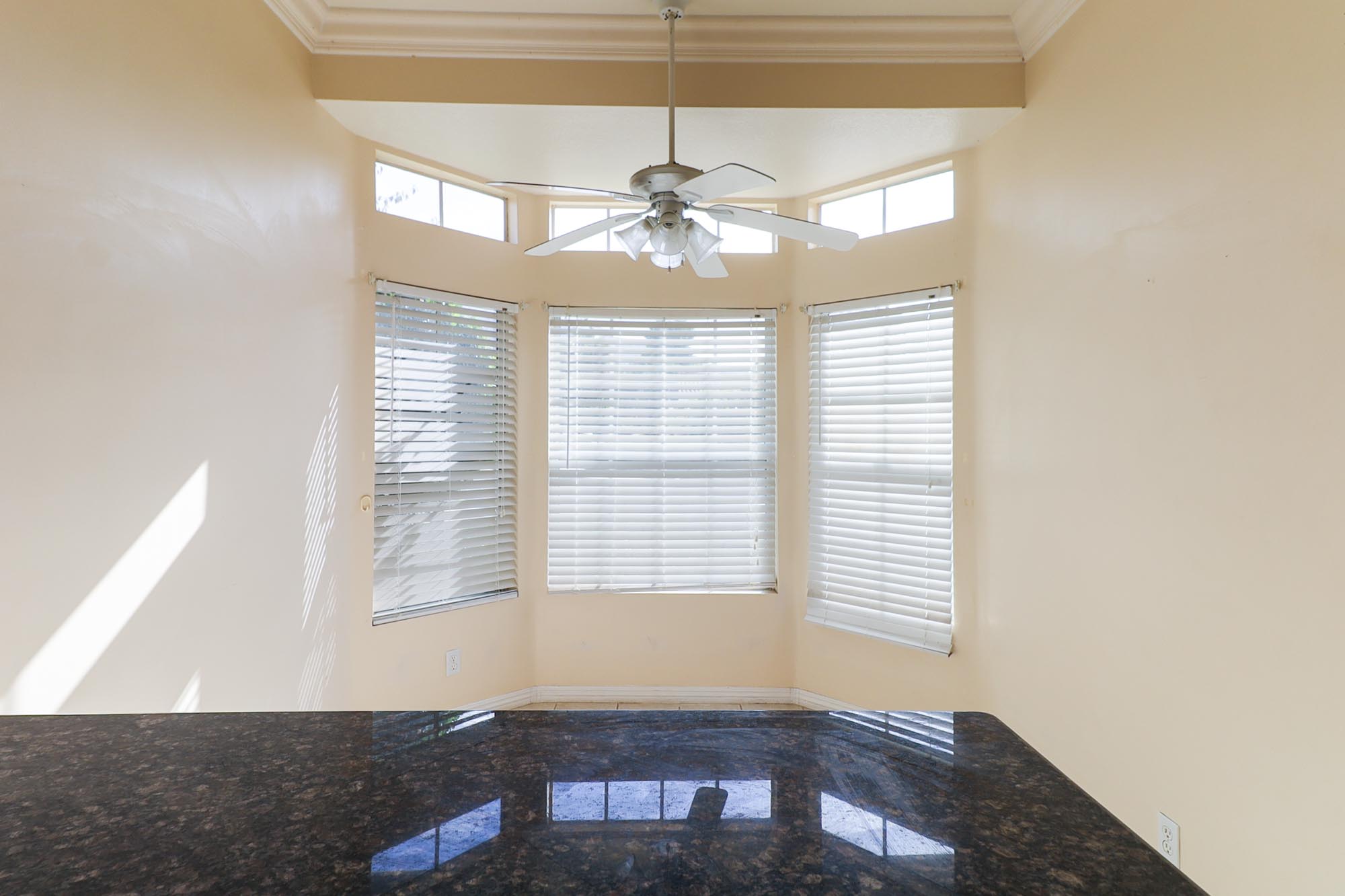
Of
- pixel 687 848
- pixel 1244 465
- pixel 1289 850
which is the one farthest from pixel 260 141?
pixel 1289 850

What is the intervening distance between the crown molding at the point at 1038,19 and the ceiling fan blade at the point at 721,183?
4.59 feet

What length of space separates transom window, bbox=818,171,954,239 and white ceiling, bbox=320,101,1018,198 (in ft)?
0.47

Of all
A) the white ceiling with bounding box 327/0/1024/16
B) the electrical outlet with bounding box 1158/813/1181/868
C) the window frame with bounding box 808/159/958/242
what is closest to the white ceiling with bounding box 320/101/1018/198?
the window frame with bounding box 808/159/958/242

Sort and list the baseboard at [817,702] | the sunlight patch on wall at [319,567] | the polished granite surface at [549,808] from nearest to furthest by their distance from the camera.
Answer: the polished granite surface at [549,808], the sunlight patch on wall at [319,567], the baseboard at [817,702]

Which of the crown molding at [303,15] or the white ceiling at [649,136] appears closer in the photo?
the crown molding at [303,15]

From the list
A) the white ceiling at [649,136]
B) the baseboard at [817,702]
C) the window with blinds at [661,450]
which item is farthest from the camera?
the window with blinds at [661,450]

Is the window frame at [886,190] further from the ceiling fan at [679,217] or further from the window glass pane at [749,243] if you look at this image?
the ceiling fan at [679,217]

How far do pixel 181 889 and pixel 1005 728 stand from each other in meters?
0.92

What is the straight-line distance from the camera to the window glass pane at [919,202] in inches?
129

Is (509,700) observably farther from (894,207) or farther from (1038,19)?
(1038,19)

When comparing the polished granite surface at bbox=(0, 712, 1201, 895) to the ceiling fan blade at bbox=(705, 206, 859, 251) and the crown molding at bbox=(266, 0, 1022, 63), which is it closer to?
the ceiling fan blade at bbox=(705, 206, 859, 251)

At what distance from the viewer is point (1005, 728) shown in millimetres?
947

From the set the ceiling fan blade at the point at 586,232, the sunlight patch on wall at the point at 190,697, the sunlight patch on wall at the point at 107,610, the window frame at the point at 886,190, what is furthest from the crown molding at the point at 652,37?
the sunlight patch on wall at the point at 190,697

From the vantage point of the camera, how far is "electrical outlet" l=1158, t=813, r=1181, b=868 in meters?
1.94
